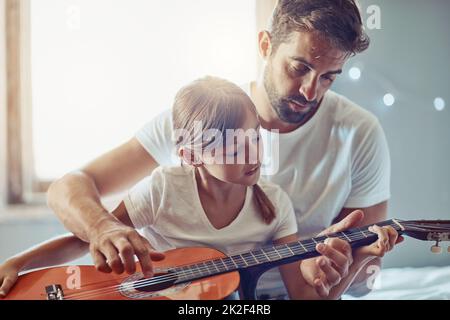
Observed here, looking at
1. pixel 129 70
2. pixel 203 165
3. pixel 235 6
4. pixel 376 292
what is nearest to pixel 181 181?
pixel 203 165

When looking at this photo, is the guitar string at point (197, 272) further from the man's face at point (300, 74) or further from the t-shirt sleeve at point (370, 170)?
the man's face at point (300, 74)

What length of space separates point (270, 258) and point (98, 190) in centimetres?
43

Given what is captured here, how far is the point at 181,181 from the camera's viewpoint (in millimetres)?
1261

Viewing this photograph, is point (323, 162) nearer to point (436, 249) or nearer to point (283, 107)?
point (283, 107)

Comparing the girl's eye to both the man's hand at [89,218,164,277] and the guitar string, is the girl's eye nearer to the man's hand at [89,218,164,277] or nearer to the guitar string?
the guitar string

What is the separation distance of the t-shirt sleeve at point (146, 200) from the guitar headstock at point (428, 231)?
570 millimetres

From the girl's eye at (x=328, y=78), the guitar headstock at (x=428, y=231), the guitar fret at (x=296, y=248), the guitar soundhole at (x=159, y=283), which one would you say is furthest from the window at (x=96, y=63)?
the guitar headstock at (x=428, y=231)

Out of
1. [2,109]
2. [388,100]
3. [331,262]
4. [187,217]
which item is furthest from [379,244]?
[2,109]

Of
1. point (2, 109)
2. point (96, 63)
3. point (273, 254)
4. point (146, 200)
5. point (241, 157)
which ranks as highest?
point (96, 63)

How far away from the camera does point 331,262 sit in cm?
123

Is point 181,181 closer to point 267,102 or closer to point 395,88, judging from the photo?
point 267,102

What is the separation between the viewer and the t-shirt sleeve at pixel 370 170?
1.27 m

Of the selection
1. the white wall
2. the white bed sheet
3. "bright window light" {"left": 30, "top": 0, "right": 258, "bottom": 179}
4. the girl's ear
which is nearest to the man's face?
"bright window light" {"left": 30, "top": 0, "right": 258, "bottom": 179}

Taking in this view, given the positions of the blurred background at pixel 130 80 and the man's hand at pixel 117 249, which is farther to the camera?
the blurred background at pixel 130 80
